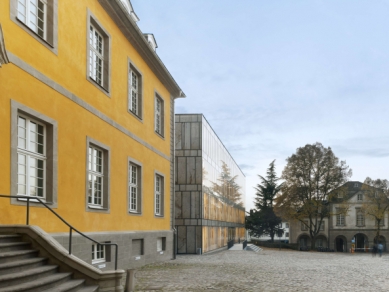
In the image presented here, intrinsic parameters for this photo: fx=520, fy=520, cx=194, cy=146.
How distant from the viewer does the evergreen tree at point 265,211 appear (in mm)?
79562

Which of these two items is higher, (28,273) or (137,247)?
(28,273)

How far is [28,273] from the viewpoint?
862cm

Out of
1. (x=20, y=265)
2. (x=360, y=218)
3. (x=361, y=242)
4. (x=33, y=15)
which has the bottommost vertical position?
(x=361, y=242)

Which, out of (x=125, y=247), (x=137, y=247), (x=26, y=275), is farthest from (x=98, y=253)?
(x=26, y=275)

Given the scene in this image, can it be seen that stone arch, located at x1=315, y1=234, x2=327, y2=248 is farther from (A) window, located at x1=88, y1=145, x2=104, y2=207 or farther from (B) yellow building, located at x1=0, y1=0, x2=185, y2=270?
(A) window, located at x1=88, y1=145, x2=104, y2=207

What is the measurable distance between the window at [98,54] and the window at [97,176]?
1985 millimetres

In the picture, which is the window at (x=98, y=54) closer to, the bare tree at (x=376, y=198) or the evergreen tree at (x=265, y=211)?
the evergreen tree at (x=265, y=211)

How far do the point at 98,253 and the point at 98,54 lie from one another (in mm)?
6485

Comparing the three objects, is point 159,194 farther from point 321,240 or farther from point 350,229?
point 321,240

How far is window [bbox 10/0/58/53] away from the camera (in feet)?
40.1

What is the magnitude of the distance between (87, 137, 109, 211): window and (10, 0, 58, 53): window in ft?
11.1

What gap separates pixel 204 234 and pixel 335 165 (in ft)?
93.7

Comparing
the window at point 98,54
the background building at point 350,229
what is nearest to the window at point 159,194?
the window at point 98,54

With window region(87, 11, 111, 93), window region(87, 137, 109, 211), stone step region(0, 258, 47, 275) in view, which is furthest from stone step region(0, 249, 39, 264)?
window region(87, 11, 111, 93)
